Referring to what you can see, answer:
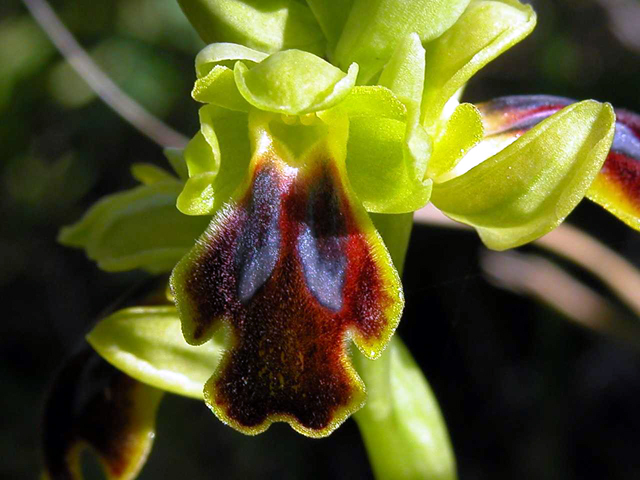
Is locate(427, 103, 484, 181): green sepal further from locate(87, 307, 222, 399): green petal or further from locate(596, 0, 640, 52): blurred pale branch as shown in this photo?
locate(596, 0, 640, 52): blurred pale branch

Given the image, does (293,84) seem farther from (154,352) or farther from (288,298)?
(154,352)

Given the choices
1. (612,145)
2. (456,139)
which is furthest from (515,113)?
(456,139)

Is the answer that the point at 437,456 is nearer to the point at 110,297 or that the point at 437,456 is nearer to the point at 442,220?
the point at 442,220

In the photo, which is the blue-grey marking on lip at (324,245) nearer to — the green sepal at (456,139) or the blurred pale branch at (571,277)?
the green sepal at (456,139)

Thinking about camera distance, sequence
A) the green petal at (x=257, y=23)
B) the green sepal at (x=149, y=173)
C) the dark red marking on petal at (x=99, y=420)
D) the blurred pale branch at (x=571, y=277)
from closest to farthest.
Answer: the green petal at (x=257, y=23)
the dark red marking on petal at (x=99, y=420)
the green sepal at (x=149, y=173)
the blurred pale branch at (x=571, y=277)

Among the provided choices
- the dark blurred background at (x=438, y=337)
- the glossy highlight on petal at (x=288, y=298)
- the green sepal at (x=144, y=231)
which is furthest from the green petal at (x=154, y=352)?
the dark blurred background at (x=438, y=337)

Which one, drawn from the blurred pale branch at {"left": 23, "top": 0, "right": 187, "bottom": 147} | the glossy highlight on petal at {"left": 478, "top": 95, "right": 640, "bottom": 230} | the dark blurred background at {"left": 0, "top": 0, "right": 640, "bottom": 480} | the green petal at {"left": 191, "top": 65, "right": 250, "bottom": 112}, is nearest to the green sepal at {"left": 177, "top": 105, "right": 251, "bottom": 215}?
the green petal at {"left": 191, "top": 65, "right": 250, "bottom": 112}

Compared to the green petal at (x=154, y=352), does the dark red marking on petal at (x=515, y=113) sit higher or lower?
higher
